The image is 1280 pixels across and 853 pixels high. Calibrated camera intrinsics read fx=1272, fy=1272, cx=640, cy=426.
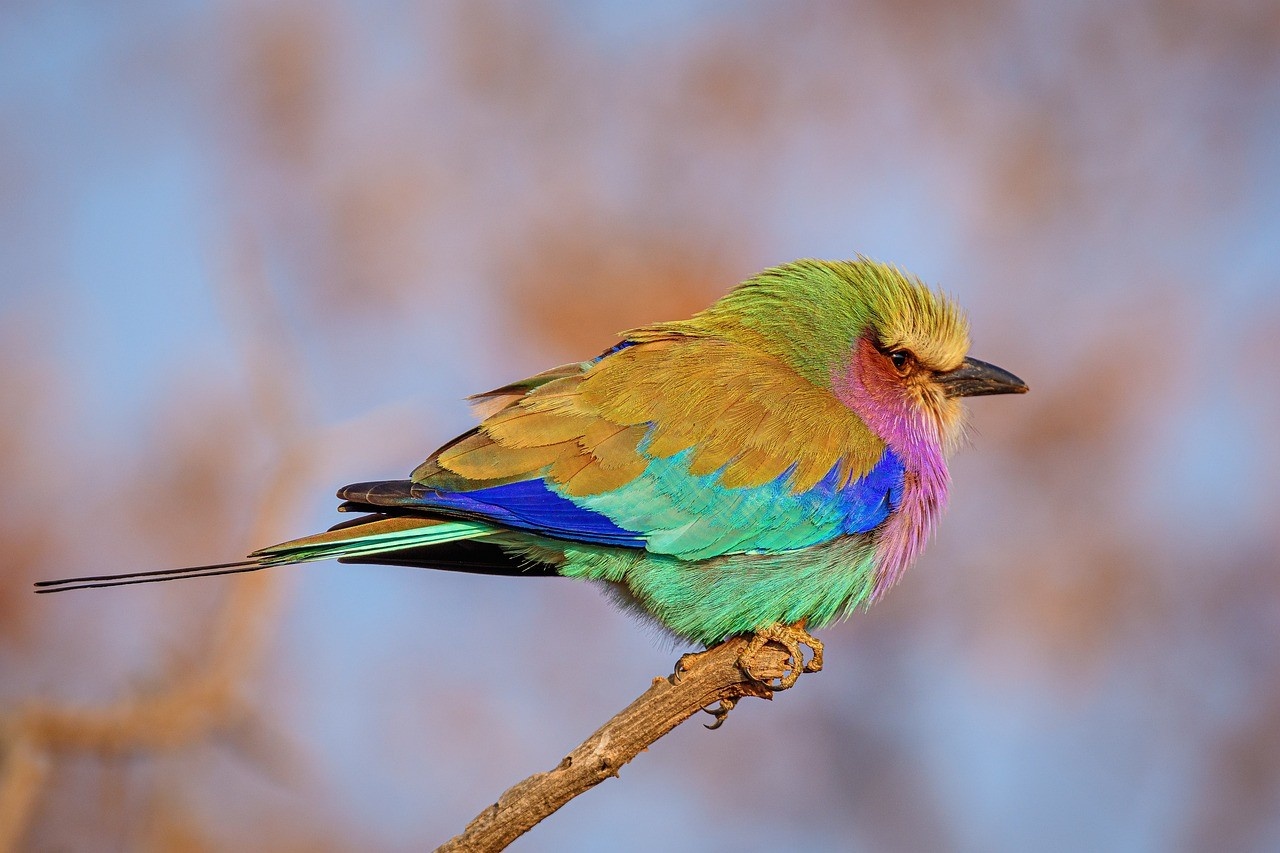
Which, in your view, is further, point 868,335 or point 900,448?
point 868,335

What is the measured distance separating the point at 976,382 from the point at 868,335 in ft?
1.68

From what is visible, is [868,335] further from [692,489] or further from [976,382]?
[692,489]

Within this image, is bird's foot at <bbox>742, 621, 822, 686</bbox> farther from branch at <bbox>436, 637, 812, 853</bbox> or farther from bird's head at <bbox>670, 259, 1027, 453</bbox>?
bird's head at <bbox>670, 259, 1027, 453</bbox>

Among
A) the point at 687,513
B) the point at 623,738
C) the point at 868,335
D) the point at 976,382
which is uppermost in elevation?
the point at 868,335

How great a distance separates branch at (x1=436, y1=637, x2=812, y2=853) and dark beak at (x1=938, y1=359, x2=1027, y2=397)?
1473 millimetres

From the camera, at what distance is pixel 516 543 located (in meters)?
4.33

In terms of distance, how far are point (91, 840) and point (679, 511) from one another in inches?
124

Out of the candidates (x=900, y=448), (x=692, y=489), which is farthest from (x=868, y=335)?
(x=692, y=489)

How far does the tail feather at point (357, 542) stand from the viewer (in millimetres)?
3717

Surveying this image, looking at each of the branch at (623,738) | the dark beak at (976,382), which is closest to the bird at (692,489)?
the branch at (623,738)

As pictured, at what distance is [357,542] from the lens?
3975 millimetres

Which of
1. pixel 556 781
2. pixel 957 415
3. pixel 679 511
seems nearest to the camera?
pixel 556 781

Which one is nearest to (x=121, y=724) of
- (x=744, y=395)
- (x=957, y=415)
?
(x=744, y=395)

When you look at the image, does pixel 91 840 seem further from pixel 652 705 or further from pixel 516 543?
pixel 652 705
